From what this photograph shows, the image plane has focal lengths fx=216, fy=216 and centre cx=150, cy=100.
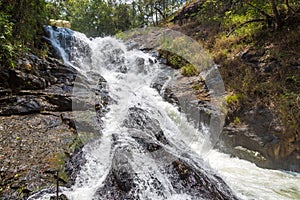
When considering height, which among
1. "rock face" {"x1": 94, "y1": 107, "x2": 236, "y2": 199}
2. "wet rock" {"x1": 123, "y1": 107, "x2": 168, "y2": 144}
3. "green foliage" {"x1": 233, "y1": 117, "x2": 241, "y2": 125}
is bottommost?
"rock face" {"x1": 94, "y1": 107, "x2": 236, "y2": 199}

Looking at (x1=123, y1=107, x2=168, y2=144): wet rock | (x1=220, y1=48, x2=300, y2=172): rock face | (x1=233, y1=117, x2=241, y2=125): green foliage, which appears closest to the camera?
(x1=220, y1=48, x2=300, y2=172): rock face

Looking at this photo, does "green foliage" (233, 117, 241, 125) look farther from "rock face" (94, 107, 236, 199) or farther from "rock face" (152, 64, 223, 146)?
"rock face" (94, 107, 236, 199)

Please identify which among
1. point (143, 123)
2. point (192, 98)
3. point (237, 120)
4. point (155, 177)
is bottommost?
point (155, 177)

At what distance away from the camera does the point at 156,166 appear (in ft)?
11.8

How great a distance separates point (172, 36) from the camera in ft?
41.0

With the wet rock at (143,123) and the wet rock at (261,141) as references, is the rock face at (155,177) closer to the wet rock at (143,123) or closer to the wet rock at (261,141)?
the wet rock at (143,123)

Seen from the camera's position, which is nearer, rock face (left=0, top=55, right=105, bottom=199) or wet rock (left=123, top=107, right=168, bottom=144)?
rock face (left=0, top=55, right=105, bottom=199)

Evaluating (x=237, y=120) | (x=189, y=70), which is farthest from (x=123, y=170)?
(x=189, y=70)

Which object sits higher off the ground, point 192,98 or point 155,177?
point 192,98

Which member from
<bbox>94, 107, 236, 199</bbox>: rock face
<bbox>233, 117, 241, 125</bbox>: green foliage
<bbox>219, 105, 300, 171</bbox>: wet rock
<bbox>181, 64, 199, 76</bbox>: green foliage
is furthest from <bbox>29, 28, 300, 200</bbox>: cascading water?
<bbox>181, 64, 199, 76</bbox>: green foliage

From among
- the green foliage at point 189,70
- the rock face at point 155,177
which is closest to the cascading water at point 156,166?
the rock face at point 155,177

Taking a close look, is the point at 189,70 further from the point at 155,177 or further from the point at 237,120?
the point at 155,177

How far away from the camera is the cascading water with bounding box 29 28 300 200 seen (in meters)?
3.18

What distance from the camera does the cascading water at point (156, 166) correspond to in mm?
3184
